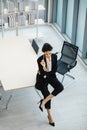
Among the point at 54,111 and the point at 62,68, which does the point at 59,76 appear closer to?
the point at 62,68

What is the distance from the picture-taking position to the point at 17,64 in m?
6.38

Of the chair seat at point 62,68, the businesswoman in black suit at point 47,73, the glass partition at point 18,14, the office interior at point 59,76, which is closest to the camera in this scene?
the businesswoman in black suit at point 47,73

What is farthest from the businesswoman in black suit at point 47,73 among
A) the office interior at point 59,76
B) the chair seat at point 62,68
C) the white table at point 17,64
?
the chair seat at point 62,68

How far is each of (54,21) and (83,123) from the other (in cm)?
489

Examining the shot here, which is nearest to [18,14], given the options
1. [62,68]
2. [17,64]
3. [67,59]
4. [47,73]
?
[67,59]

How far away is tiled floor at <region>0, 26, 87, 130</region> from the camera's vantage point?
5926mm

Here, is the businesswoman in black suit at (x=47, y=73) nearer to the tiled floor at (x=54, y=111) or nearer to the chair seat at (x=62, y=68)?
the tiled floor at (x=54, y=111)

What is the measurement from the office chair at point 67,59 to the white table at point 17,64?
723 millimetres

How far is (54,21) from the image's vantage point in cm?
1016

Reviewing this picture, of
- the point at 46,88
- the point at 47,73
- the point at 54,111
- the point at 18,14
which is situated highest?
the point at 18,14

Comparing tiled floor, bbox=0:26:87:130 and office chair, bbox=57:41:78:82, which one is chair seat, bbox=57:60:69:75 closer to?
office chair, bbox=57:41:78:82

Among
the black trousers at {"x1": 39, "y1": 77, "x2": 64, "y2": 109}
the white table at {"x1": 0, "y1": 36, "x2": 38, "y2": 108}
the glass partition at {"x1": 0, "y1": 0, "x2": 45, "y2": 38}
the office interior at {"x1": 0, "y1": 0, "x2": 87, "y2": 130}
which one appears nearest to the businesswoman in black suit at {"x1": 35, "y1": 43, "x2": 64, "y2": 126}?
the black trousers at {"x1": 39, "y1": 77, "x2": 64, "y2": 109}

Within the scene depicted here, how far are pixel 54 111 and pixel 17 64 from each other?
3.99 feet

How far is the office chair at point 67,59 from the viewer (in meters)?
6.91
